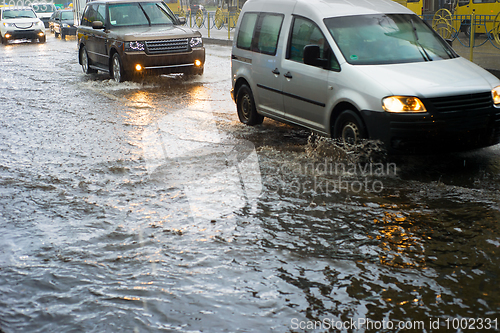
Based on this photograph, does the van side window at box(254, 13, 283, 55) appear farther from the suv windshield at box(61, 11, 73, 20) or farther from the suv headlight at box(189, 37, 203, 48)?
the suv windshield at box(61, 11, 73, 20)

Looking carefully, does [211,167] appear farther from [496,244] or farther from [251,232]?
[496,244]

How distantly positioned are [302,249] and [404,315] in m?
1.15

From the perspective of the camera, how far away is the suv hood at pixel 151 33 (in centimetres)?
1365

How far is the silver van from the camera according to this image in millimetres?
6102

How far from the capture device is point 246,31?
882cm

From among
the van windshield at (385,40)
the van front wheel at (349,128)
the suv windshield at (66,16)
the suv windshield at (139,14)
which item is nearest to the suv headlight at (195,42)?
the suv windshield at (139,14)

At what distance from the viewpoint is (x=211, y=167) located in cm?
688

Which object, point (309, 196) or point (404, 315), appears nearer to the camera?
point (404, 315)

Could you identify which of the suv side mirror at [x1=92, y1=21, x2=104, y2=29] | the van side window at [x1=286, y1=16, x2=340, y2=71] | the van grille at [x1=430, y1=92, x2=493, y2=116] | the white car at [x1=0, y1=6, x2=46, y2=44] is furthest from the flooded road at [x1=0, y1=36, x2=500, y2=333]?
the white car at [x1=0, y1=6, x2=46, y2=44]

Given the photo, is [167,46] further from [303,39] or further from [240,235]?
[240,235]

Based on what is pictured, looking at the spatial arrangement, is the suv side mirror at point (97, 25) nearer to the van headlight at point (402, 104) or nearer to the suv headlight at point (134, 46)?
the suv headlight at point (134, 46)

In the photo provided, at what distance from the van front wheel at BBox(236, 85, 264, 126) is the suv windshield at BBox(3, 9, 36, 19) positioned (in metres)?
26.7

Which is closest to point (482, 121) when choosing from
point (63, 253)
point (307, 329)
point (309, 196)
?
point (309, 196)

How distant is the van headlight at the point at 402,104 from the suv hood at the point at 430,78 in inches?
2.0
